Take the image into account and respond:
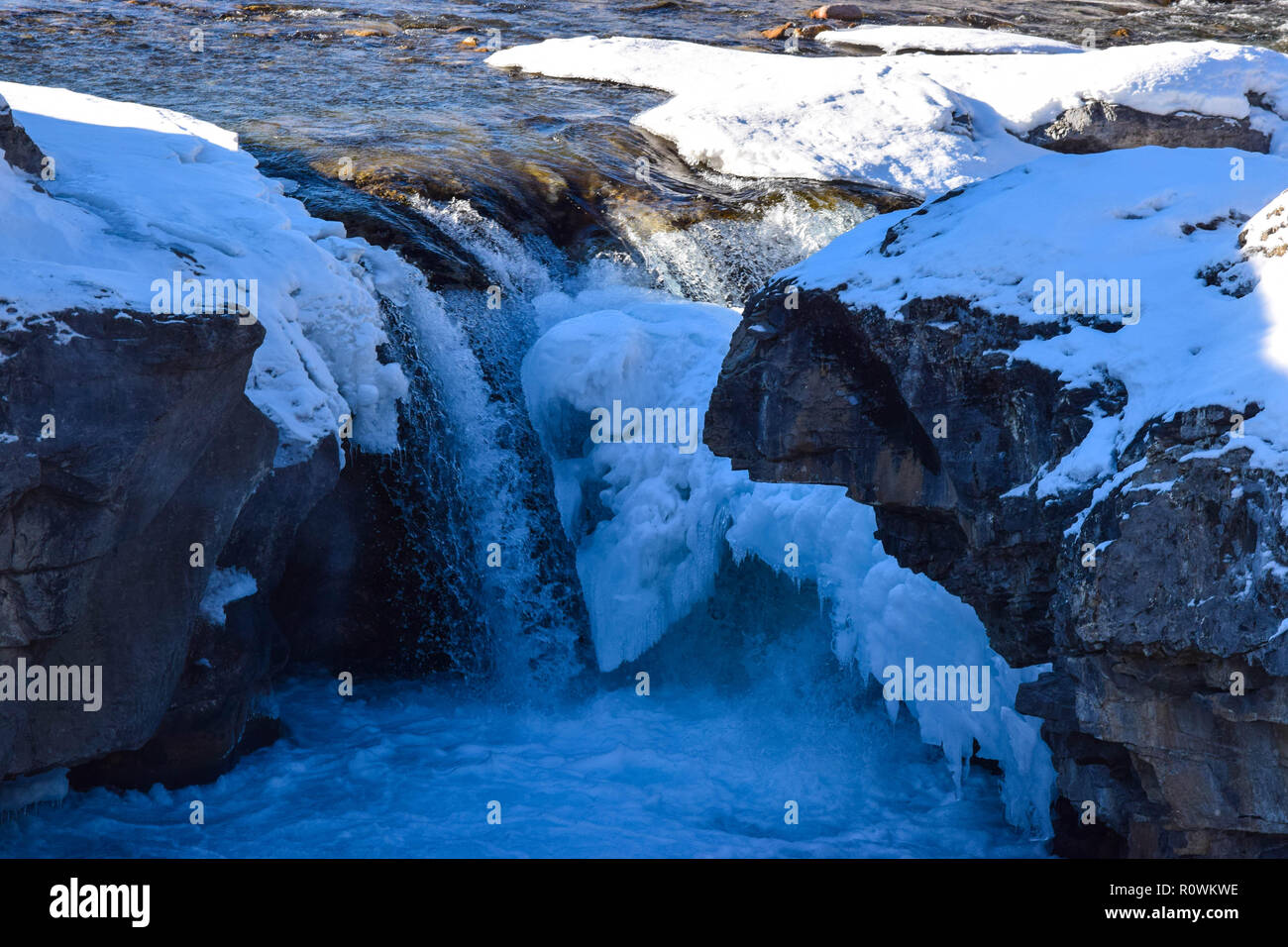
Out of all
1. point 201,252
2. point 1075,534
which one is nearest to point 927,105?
point 201,252

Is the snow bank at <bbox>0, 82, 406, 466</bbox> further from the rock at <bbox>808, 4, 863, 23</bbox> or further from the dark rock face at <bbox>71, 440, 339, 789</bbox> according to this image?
the rock at <bbox>808, 4, 863, 23</bbox>

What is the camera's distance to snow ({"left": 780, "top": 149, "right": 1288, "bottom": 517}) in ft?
19.5

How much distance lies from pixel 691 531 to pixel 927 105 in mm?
7186

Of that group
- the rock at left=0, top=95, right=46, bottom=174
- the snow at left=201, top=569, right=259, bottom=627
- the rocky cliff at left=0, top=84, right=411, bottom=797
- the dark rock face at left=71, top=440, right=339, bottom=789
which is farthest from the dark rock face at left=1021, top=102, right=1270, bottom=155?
the rock at left=0, top=95, right=46, bottom=174

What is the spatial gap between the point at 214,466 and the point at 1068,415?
16.3 feet

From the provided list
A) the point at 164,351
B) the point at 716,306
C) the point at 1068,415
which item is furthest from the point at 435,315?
the point at 1068,415

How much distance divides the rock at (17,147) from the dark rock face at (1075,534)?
16.2 feet

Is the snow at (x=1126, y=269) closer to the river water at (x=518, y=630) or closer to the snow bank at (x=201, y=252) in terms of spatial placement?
the river water at (x=518, y=630)

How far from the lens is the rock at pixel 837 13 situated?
21641mm

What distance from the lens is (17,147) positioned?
26.7 feet

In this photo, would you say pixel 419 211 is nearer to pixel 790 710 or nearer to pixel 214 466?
pixel 214 466

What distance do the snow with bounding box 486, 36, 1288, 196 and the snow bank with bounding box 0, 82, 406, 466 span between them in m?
5.50
